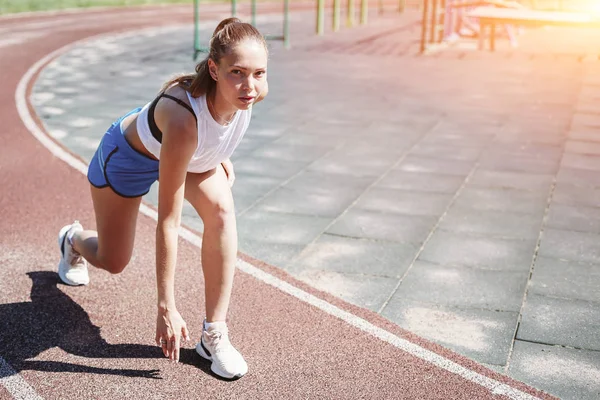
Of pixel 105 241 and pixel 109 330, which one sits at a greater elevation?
pixel 105 241

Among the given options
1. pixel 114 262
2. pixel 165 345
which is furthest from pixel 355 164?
pixel 165 345

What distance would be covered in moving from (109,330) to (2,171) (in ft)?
12.9

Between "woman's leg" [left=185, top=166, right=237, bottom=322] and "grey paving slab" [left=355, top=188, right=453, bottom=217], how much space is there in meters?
2.86

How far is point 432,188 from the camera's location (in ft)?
24.4

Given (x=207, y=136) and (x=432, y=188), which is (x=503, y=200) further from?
(x=207, y=136)

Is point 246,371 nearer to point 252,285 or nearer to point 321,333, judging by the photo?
point 321,333

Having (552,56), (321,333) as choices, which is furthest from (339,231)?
(552,56)

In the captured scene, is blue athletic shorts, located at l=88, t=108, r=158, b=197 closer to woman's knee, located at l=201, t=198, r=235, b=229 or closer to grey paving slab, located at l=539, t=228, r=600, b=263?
woman's knee, located at l=201, t=198, r=235, b=229

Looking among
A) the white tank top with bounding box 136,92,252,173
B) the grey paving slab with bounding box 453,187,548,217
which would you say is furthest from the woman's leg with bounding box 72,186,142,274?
the grey paving slab with bounding box 453,187,548,217

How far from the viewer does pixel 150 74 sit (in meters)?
13.3

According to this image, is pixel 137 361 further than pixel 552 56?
No

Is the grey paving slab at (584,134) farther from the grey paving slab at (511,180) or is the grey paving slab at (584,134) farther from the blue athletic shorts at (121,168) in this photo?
the blue athletic shorts at (121,168)

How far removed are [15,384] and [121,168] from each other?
1.22 m

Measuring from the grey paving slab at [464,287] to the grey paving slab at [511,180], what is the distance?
2.10m
